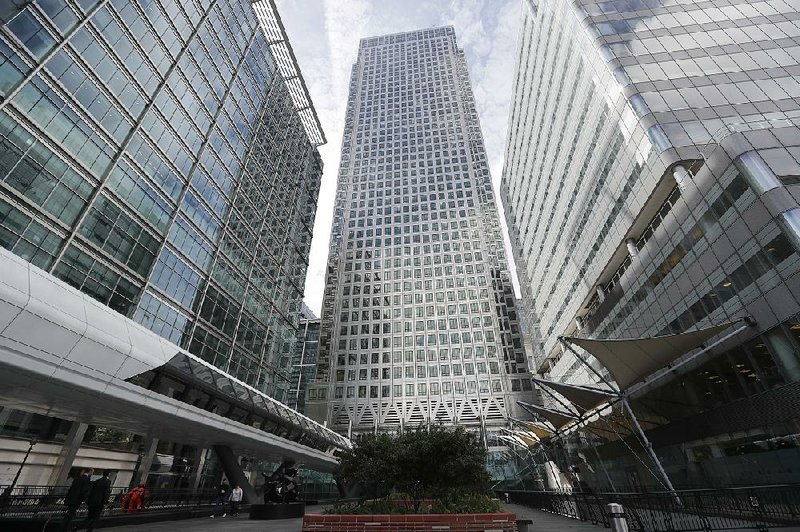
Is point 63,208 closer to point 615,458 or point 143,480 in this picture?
point 143,480

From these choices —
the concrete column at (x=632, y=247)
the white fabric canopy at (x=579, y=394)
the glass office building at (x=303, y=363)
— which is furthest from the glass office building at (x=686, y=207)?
the glass office building at (x=303, y=363)

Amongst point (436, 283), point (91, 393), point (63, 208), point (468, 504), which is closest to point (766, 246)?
point (468, 504)

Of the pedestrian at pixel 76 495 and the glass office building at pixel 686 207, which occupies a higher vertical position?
the glass office building at pixel 686 207

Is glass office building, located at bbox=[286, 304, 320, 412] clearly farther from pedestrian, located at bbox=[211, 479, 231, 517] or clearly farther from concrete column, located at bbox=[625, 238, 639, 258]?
concrete column, located at bbox=[625, 238, 639, 258]

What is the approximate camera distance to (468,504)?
15164mm

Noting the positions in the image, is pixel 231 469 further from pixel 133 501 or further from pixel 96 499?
pixel 96 499

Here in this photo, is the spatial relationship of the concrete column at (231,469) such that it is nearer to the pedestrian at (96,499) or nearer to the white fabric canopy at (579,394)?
the pedestrian at (96,499)

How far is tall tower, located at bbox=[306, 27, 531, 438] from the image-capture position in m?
67.8

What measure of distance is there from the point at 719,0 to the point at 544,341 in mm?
43260

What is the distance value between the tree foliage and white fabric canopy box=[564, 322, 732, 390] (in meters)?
8.14

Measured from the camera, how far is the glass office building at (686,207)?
757 inches

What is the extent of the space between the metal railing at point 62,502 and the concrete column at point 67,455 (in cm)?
487

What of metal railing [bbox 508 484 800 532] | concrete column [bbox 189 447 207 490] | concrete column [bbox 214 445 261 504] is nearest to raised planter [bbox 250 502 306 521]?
concrete column [bbox 214 445 261 504]

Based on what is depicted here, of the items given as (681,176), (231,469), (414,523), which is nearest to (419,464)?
(414,523)
